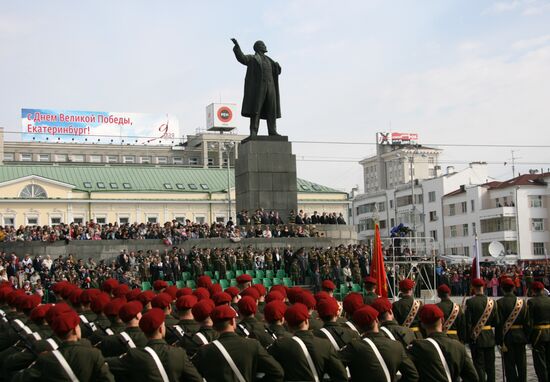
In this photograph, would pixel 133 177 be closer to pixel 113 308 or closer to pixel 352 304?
pixel 113 308

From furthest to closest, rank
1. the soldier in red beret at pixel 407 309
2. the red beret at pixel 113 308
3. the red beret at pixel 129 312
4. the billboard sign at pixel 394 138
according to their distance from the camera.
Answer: the billboard sign at pixel 394 138 → the soldier in red beret at pixel 407 309 → the red beret at pixel 113 308 → the red beret at pixel 129 312

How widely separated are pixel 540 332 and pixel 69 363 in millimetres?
8377

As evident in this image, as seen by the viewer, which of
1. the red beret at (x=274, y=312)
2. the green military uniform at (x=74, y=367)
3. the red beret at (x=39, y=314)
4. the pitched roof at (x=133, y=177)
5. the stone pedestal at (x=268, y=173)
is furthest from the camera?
the pitched roof at (x=133, y=177)

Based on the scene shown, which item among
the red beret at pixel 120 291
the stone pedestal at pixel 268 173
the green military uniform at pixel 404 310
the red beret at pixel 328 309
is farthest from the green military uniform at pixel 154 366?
the stone pedestal at pixel 268 173

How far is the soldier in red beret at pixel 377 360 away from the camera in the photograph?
26.8ft

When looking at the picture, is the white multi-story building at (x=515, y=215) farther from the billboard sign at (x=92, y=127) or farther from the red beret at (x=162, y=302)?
the red beret at (x=162, y=302)

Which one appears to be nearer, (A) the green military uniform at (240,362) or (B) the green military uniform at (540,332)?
(A) the green military uniform at (240,362)

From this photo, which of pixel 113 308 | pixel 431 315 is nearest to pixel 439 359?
pixel 431 315

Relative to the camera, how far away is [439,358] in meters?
8.30

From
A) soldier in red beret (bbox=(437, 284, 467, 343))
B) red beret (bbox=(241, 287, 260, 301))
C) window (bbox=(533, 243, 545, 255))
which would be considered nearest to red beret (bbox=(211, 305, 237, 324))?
red beret (bbox=(241, 287, 260, 301))

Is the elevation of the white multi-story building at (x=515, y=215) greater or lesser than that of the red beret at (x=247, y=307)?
greater

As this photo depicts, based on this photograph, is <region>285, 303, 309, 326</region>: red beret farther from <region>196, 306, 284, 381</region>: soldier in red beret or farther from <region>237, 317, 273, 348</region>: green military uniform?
<region>237, 317, 273, 348</region>: green military uniform

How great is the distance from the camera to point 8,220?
71.9 meters

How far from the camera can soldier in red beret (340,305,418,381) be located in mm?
8180
